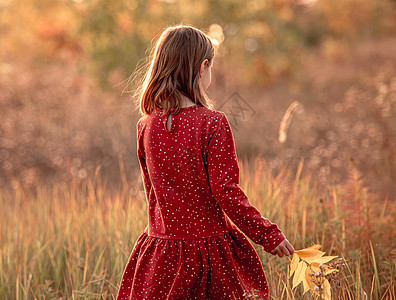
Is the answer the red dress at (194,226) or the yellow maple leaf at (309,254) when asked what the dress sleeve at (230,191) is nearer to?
the red dress at (194,226)

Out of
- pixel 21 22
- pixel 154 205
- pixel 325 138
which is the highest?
pixel 21 22

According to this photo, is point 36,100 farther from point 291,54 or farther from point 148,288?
point 148,288

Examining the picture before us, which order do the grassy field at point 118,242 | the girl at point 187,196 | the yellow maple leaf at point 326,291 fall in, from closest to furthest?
the yellow maple leaf at point 326,291, the girl at point 187,196, the grassy field at point 118,242

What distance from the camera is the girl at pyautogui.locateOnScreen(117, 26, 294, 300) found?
1.89 meters

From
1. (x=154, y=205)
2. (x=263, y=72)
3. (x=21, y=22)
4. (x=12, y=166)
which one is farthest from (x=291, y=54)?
(x=21, y=22)

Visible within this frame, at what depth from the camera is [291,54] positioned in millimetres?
10562

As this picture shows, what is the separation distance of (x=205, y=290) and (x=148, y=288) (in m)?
0.22

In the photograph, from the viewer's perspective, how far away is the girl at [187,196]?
1.89m

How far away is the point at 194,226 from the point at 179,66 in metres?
0.62

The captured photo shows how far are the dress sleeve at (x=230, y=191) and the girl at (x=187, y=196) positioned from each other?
1 centimetres

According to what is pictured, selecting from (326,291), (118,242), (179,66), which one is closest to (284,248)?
(326,291)

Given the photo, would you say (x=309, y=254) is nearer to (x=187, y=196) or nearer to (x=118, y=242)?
(x=187, y=196)

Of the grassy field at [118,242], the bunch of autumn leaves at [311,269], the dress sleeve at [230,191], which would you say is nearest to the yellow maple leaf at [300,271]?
the bunch of autumn leaves at [311,269]

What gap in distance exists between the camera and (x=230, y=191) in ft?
5.85
